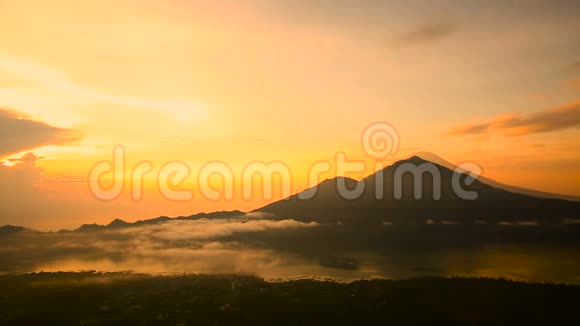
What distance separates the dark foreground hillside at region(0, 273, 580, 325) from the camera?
4520 inches

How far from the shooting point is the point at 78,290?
165m

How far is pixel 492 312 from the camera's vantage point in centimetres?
11844

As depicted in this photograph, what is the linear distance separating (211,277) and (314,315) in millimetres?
91819

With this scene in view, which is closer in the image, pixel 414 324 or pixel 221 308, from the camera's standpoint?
pixel 414 324

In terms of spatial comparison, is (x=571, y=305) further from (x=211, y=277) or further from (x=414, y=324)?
(x=211, y=277)

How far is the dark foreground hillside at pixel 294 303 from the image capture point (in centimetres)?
11481

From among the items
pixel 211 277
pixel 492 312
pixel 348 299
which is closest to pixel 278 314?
pixel 348 299

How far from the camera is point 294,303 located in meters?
137

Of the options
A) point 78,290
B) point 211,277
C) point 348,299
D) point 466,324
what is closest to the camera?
point 466,324

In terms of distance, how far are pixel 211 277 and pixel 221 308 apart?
2761 inches

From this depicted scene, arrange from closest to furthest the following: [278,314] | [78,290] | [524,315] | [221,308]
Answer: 1. [524,315]
2. [278,314]
3. [221,308]
4. [78,290]

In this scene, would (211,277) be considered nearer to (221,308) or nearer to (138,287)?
(138,287)

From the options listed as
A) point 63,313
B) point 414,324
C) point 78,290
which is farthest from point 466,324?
point 78,290

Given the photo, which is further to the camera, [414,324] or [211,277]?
[211,277]
